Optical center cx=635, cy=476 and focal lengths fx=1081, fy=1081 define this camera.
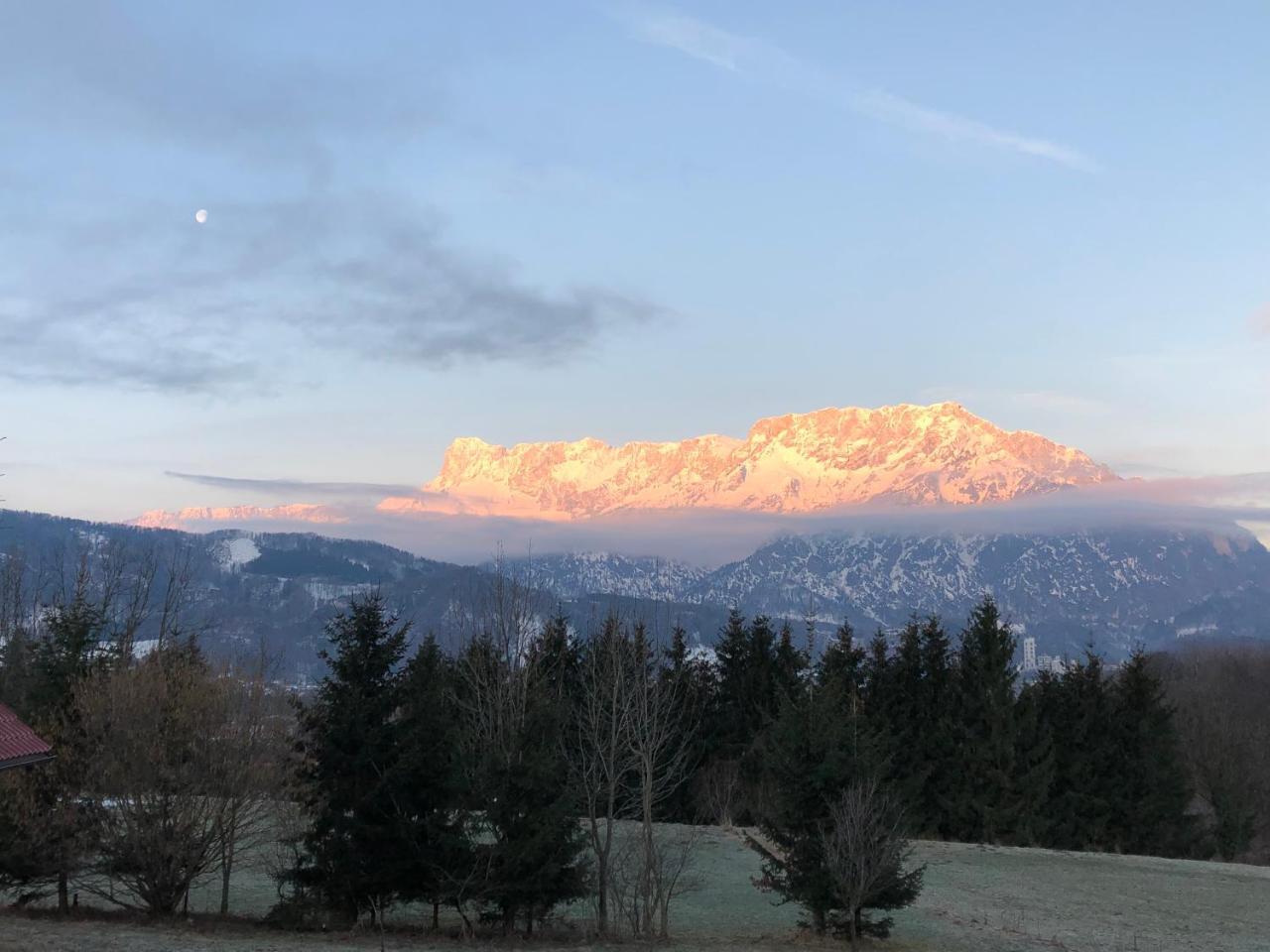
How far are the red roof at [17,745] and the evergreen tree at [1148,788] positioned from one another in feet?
196

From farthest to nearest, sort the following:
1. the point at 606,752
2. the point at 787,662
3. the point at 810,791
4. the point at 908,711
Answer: the point at 787,662 → the point at 908,711 → the point at 606,752 → the point at 810,791

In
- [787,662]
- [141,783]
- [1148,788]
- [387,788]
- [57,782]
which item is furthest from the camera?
[787,662]

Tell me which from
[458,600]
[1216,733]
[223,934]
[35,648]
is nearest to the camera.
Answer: [223,934]

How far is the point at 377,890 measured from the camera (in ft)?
98.1

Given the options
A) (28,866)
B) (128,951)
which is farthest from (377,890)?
(28,866)

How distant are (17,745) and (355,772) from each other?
28.8 feet

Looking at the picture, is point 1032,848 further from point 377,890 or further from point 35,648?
point 35,648

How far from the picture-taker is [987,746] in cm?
6066

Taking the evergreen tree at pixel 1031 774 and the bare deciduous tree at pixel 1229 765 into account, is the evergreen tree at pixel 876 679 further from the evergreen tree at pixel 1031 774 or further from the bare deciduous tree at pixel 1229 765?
the bare deciduous tree at pixel 1229 765

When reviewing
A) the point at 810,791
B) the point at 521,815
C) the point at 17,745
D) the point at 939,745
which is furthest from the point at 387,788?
the point at 939,745

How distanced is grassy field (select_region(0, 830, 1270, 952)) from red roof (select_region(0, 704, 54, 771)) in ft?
12.4

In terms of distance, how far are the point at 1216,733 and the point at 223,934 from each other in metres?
82.3

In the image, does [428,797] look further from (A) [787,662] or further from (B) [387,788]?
(A) [787,662]

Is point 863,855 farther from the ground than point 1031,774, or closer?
farther from the ground
